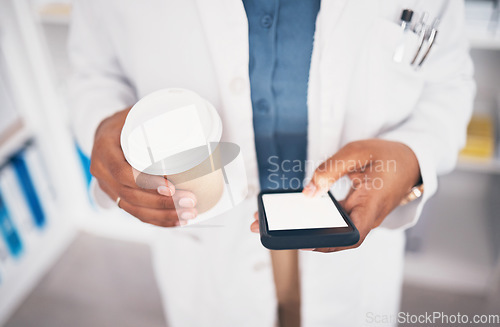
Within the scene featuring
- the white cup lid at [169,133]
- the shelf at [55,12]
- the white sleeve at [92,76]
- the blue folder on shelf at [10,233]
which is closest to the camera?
the white cup lid at [169,133]

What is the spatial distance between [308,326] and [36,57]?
1059 millimetres

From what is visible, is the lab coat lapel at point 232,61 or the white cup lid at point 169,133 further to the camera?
the lab coat lapel at point 232,61

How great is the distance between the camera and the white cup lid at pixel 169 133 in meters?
0.31

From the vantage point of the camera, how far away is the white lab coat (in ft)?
1.39

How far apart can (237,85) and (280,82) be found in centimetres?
5

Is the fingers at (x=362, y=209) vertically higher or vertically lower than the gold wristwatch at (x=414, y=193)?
higher

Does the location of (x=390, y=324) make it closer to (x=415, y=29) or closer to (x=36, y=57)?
(x=415, y=29)

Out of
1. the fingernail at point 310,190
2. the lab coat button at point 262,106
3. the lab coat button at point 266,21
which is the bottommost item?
the fingernail at point 310,190

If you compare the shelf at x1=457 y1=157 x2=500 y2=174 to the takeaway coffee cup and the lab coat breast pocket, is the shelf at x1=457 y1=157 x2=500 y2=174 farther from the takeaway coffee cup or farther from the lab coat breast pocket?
the takeaway coffee cup

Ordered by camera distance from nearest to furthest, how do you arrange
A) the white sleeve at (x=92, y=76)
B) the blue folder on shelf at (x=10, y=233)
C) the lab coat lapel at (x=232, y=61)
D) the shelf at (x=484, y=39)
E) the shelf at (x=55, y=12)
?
the lab coat lapel at (x=232, y=61), the white sleeve at (x=92, y=76), the shelf at (x=484, y=39), the shelf at (x=55, y=12), the blue folder on shelf at (x=10, y=233)

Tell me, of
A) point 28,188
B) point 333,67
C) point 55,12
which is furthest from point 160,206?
point 28,188

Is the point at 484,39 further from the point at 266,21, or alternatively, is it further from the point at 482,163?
the point at 266,21

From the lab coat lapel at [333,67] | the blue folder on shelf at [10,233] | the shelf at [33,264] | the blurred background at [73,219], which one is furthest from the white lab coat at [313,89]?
the shelf at [33,264]

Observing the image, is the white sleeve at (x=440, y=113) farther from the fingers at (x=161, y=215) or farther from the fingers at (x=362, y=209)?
the fingers at (x=161, y=215)
